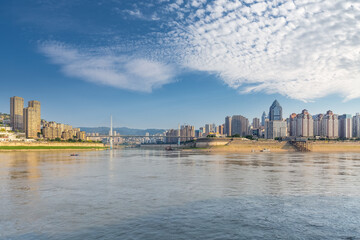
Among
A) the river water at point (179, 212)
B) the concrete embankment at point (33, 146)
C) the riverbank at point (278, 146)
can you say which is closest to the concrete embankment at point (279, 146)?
the riverbank at point (278, 146)

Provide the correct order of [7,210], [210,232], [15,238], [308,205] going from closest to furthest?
[15,238] < [210,232] < [7,210] < [308,205]

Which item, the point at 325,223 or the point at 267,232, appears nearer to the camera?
the point at 267,232

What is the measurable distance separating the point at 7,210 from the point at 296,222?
16.6m

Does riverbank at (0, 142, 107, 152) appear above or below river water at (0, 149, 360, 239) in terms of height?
below

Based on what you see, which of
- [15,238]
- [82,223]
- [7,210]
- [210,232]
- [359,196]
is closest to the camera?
[15,238]

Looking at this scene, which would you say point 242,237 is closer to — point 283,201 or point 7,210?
point 283,201

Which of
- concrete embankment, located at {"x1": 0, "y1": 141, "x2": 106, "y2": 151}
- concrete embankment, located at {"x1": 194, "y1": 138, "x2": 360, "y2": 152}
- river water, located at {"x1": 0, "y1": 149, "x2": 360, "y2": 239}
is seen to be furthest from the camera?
concrete embankment, located at {"x1": 194, "y1": 138, "x2": 360, "y2": 152}

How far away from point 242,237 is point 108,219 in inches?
280

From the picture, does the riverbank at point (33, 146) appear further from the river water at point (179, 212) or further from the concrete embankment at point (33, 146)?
the river water at point (179, 212)

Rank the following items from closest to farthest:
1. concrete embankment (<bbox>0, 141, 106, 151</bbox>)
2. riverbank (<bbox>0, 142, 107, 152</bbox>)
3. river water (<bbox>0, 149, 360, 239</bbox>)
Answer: river water (<bbox>0, 149, 360, 239</bbox>) → riverbank (<bbox>0, 142, 107, 152</bbox>) → concrete embankment (<bbox>0, 141, 106, 151</bbox>)

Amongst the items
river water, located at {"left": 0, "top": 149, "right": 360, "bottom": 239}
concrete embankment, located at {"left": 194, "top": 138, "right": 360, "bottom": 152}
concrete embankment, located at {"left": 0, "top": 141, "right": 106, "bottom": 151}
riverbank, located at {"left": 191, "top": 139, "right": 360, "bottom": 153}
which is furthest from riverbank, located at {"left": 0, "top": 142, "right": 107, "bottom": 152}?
river water, located at {"left": 0, "top": 149, "right": 360, "bottom": 239}

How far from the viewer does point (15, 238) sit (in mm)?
12250

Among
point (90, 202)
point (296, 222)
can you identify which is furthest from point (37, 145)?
point (296, 222)

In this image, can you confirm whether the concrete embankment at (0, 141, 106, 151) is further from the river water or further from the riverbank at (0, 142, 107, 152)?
the river water
